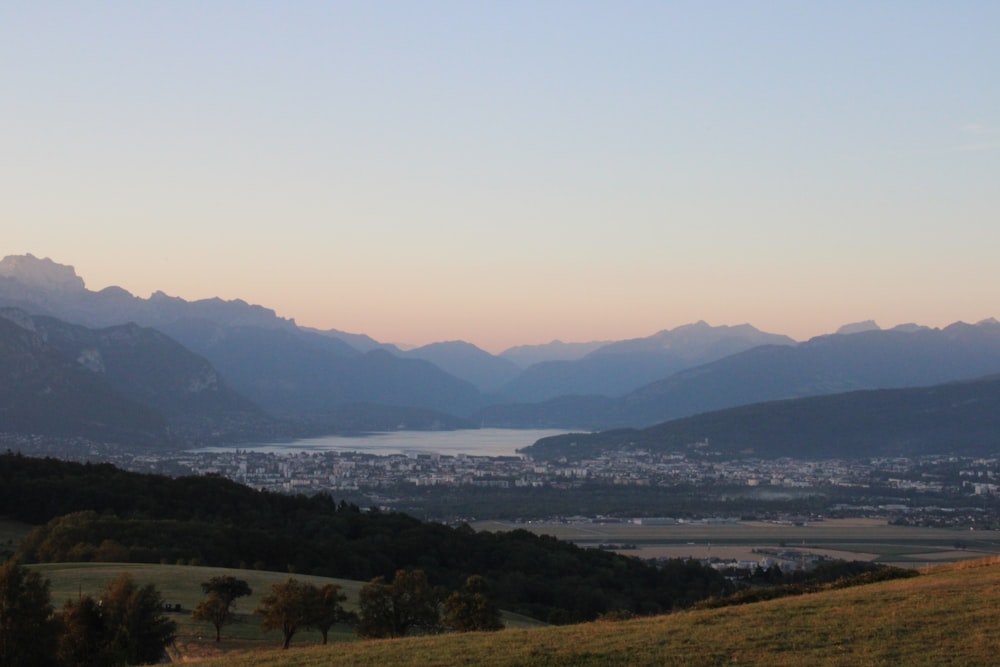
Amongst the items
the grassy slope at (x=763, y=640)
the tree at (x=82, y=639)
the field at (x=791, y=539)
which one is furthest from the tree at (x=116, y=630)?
the field at (x=791, y=539)

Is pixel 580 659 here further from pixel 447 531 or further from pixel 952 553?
pixel 952 553

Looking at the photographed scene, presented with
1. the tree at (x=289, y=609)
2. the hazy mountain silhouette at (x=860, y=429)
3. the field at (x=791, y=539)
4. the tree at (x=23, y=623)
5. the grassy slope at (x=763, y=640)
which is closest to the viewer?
the grassy slope at (x=763, y=640)

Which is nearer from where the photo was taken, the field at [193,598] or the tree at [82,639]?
the tree at [82,639]

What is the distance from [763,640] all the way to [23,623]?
576 inches

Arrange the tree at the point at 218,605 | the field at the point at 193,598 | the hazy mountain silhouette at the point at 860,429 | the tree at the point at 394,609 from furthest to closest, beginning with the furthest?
the hazy mountain silhouette at the point at 860,429 < the tree at the point at 218,605 < the field at the point at 193,598 < the tree at the point at 394,609

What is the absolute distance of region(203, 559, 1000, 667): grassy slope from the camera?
17328mm

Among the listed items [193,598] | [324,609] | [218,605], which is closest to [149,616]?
[218,605]

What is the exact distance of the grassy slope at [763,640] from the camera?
17.3 metres

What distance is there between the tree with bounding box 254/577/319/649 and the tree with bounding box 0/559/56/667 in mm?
4831

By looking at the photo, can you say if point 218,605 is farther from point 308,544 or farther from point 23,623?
point 308,544

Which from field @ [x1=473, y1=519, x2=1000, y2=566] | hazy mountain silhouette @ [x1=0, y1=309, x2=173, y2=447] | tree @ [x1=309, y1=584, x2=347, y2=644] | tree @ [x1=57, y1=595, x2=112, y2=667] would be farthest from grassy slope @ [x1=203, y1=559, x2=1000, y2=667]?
hazy mountain silhouette @ [x1=0, y1=309, x2=173, y2=447]

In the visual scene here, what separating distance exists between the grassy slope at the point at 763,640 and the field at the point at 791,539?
1850 inches

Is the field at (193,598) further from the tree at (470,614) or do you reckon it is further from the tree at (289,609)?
the tree at (470,614)

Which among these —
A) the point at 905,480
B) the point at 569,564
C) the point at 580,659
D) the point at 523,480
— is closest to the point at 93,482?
the point at 569,564
